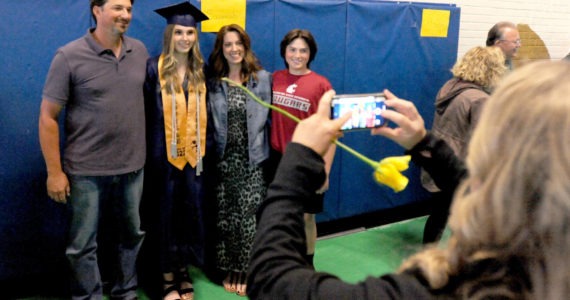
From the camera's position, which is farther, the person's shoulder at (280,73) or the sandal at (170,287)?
the person's shoulder at (280,73)

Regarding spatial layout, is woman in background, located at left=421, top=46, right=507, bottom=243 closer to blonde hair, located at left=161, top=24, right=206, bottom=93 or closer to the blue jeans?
blonde hair, located at left=161, top=24, right=206, bottom=93

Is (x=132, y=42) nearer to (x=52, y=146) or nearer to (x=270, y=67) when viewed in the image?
(x=52, y=146)

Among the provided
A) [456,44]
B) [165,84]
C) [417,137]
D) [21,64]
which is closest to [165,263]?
[165,84]

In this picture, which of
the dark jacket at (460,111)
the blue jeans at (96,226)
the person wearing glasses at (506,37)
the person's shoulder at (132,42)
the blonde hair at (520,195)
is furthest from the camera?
the person wearing glasses at (506,37)

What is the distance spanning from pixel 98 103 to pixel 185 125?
523 mm

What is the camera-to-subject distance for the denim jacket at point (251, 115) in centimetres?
314

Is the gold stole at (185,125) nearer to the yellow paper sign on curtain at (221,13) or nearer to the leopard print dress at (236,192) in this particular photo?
the leopard print dress at (236,192)

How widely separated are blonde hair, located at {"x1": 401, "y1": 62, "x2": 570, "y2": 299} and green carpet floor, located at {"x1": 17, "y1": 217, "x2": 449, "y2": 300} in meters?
2.53

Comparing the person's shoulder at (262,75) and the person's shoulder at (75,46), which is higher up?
the person's shoulder at (75,46)

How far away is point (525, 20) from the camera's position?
231 inches


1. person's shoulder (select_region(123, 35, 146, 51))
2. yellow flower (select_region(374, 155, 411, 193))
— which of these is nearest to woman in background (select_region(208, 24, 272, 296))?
person's shoulder (select_region(123, 35, 146, 51))

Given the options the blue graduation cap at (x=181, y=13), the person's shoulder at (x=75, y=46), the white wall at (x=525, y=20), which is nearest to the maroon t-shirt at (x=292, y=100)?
the blue graduation cap at (x=181, y=13)

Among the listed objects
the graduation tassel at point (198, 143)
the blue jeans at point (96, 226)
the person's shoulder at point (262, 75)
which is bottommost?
the blue jeans at point (96, 226)

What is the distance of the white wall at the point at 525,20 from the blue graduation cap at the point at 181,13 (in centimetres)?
270
